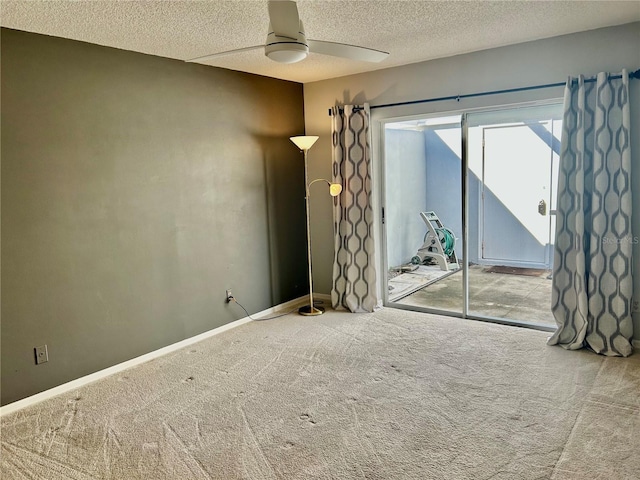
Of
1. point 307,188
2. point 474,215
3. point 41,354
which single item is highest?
point 307,188

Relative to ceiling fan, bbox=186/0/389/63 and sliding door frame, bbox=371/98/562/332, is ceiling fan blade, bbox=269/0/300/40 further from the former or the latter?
sliding door frame, bbox=371/98/562/332

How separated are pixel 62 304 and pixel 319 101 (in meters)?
3.29

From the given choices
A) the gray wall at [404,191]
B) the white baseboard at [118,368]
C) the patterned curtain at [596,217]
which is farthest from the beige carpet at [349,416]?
A: the gray wall at [404,191]

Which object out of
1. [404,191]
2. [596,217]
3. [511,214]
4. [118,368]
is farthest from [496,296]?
[118,368]

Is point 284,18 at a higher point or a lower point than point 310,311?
higher

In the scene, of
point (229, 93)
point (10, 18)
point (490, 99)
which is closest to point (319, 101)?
point (229, 93)

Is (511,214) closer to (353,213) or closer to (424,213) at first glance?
(424,213)

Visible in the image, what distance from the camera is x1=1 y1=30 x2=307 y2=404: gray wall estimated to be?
3064 mm

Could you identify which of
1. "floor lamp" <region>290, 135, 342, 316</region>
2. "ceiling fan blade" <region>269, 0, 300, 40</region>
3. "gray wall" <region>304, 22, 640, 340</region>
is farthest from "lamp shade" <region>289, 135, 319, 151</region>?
"ceiling fan blade" <region>269, 0, 300, 40</region>

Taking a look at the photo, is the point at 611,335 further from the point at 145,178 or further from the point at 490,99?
the point at 145,178

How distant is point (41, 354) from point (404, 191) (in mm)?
3976

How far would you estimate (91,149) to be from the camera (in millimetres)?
3420

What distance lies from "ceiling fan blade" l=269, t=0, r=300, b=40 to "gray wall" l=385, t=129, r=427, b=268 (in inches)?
119

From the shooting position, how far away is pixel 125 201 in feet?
12.0
